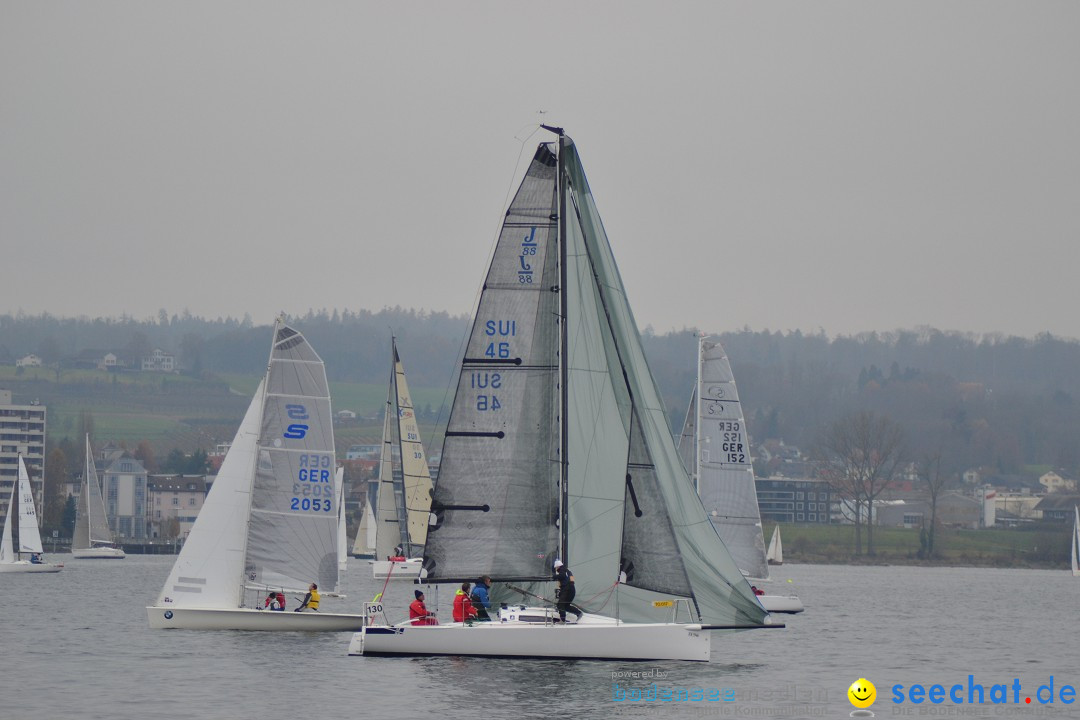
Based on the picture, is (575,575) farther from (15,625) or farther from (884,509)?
(884,509)

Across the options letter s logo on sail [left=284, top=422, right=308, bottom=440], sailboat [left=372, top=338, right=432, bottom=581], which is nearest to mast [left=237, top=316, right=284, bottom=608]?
letter s logo on sail [left=284, top=422, right=308, bottom=440]

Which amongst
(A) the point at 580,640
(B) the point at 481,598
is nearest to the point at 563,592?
Answer: (A) the point at 580,640

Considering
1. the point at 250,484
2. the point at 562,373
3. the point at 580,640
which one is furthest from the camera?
the point at 250,484

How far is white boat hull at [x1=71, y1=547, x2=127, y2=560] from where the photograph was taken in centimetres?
11406

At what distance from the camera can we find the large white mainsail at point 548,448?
30391 mm

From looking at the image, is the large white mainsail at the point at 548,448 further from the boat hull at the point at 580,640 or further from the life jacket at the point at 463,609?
the boat hull at the point at 580,640

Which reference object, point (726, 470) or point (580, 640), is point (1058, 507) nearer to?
point (726, 470)

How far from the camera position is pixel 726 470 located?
49812 mm

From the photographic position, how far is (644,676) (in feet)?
97.6

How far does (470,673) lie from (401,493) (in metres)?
38.3

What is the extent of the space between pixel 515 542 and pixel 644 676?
135 inches

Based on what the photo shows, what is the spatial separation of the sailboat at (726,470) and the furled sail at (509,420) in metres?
19.0

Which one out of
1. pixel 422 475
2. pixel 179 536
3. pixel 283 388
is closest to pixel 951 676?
pixel 283 388

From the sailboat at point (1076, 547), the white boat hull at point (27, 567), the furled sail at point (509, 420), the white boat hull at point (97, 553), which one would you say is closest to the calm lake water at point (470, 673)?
the furled sail at point (509, 420)
